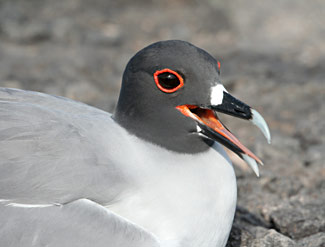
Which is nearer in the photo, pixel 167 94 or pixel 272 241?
pixel 167 94

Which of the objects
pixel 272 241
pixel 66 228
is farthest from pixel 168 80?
pixel 272 241

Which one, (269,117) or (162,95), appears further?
(269,117)

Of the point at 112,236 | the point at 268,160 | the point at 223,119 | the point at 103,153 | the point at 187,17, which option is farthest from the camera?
the point at 187,17

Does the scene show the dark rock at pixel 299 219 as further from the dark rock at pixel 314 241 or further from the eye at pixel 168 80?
the eye at pixel 168 80

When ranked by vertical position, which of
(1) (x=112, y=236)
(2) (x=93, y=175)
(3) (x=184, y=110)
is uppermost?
(3) (x=184, y=110)

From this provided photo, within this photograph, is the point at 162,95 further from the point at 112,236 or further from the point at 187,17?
the point at 187,17

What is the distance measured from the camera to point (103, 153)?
305cm

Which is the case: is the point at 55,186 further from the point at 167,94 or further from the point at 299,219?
the point at 299,219

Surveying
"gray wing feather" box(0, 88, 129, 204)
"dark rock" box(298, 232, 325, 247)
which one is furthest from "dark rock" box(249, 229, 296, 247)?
"gray wing feather" box(0, 88, 129, 204)

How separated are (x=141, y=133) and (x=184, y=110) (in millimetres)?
282

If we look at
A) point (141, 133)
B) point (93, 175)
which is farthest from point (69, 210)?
point (141, 133)

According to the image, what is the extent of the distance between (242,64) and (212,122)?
499 centimetres

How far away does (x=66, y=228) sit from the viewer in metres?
2.80

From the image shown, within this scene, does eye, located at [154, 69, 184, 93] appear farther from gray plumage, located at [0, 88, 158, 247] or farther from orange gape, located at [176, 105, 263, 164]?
gray plumage, located at [0, 88, 158, 247]
